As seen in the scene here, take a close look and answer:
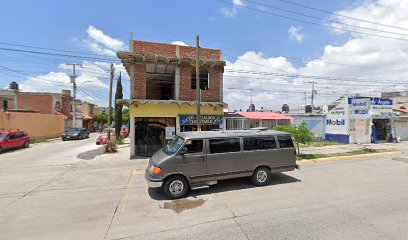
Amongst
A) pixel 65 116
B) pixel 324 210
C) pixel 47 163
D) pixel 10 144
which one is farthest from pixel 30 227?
pixel 65 116

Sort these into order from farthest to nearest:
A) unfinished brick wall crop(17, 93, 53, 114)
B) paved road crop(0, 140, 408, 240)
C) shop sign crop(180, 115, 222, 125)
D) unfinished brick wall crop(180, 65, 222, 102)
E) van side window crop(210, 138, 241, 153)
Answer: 1. unfinished brick wall crop(17, 93, 53, 114)
2. unfinished brick wall crop(180, 65, 222, 102)
3. shop sign crop(180, 115, 222, 125)
4. van side window crop(210, 138, 241, 153)
5. paved road crop(0, 140, 408, 240)

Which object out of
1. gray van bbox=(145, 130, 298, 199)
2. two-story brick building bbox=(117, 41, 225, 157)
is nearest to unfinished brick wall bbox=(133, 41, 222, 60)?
two-story brick building bbox=(117, 41, 225, 157)

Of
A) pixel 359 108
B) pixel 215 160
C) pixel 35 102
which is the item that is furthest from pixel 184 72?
pixel 35 102

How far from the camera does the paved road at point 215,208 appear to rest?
4.44 meters

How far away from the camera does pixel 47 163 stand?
40.4 ft

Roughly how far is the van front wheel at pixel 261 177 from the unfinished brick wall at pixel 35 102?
3601 centimetres

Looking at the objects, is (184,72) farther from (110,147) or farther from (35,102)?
(35,102)

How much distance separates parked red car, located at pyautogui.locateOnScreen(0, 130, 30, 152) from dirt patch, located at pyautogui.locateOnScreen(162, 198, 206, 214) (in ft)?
60.7

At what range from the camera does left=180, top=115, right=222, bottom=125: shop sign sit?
1412 centimetres

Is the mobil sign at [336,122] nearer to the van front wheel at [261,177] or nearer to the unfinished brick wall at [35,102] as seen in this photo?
the van front wheel at [261,177]

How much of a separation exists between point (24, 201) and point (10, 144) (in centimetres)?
1519

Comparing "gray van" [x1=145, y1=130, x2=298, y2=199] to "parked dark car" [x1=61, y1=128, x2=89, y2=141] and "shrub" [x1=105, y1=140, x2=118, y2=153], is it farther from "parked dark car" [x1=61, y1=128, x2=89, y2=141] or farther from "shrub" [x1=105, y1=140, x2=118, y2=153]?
"parked dark car" [x1=61, y1=128, x2=89, y2=141]

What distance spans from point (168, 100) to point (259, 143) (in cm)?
767

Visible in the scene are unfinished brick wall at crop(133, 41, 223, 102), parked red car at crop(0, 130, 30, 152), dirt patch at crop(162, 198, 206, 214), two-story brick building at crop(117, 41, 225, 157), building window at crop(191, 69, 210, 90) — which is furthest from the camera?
parked red car at crop(0, 130, 30, 152)
